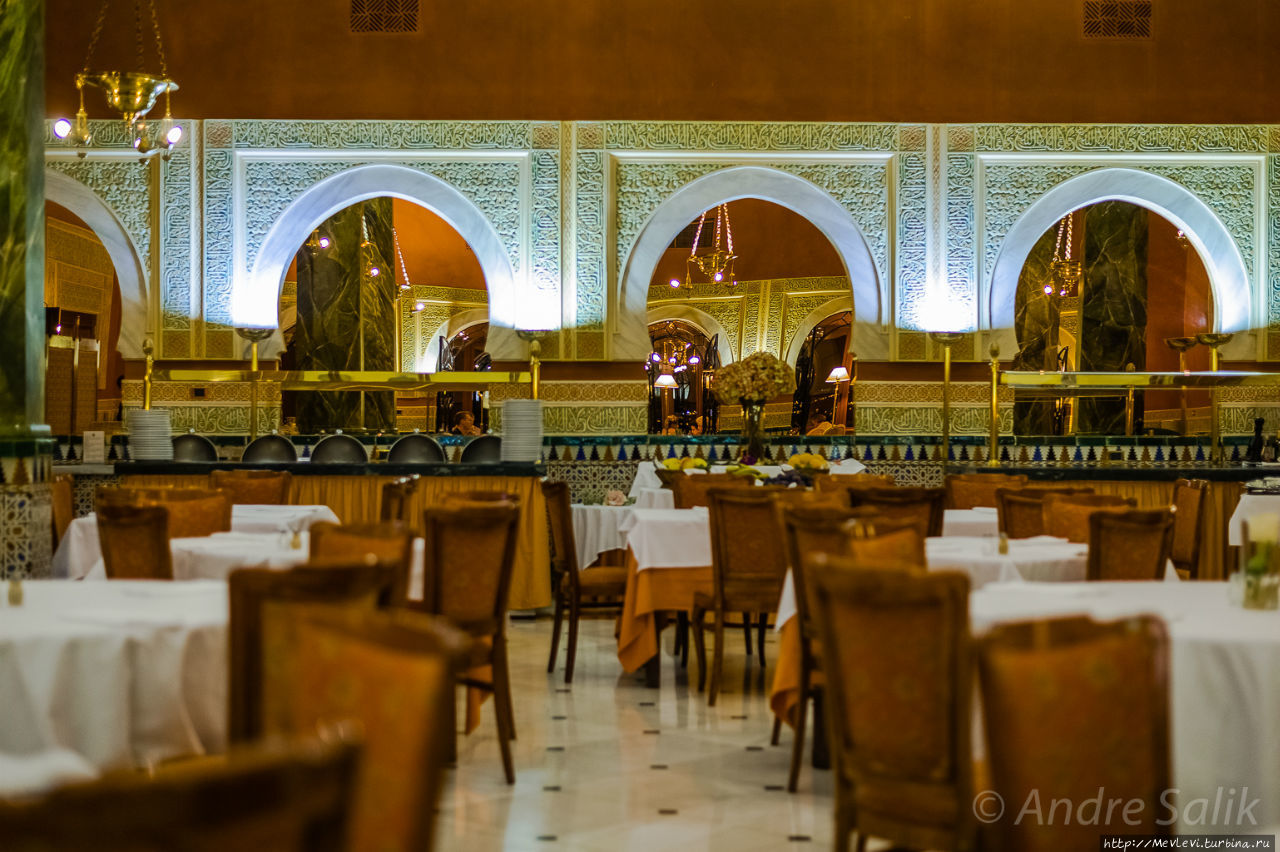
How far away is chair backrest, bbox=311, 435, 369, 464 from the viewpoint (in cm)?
835

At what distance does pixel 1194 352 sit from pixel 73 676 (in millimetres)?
14091

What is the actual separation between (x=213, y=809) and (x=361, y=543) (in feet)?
7.86

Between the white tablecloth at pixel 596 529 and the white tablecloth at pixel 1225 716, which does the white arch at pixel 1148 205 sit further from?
the white tablecloth at pixel 1225 716

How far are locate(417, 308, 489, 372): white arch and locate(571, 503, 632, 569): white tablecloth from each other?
10.4m

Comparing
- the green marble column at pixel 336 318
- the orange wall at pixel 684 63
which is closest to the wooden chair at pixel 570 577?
the orange wall at pixel 684 63

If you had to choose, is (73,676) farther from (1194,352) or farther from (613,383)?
(1194,352)

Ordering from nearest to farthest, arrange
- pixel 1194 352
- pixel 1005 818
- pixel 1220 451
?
1. pixel 1005 818
2. pixel 1220 451
3. pixel 1194 352

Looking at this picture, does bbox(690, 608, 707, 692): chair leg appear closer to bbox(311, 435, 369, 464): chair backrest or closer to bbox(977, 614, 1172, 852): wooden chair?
bbox(311, 435, 369, 464): chair backrest

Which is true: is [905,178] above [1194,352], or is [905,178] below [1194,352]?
above

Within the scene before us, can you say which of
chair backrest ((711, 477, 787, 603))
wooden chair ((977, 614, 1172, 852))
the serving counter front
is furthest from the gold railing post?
wooden chair ((977, 614, 1172, 852))

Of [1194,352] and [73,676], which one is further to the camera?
[1194,352]

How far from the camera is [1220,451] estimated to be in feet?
33.2

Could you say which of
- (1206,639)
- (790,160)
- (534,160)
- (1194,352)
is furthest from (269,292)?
(1194,352)

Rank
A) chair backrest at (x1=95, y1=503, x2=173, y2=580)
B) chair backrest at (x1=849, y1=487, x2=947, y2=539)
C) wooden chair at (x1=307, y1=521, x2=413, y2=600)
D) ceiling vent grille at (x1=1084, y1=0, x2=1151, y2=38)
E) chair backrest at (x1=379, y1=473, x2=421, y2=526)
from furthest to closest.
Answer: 1. ceiling vent grille at (x1=1084, y1=0, x2=1151, y2=38)
2. chair backrest at (x1=379, y1=473, x2=421, y2=526)
3. chair backrest at (x1=849, y1=487, x2=947, y2=539)
4. chair backrest at (x1=95, y1=503, x2=173, y2=580)
5. wooden chair at (x1=307, y1=521, x2=413, y2=600)
